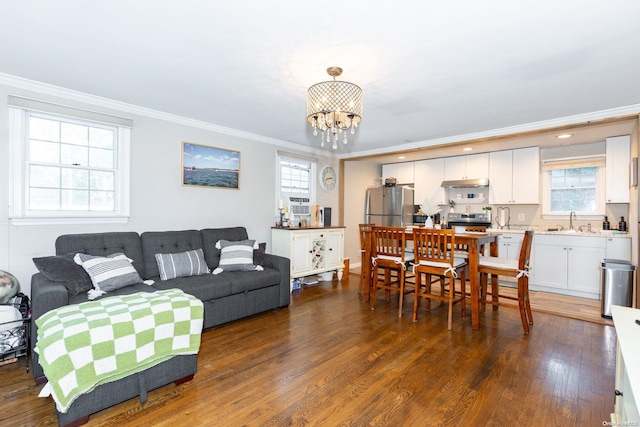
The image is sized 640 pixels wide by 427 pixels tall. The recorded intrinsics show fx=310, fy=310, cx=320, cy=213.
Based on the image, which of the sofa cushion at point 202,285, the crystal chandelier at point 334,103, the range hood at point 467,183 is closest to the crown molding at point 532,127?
the range hood at point 467,183

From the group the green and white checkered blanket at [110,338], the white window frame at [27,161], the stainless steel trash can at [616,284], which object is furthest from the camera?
the stainless steel trash can at [616,284]

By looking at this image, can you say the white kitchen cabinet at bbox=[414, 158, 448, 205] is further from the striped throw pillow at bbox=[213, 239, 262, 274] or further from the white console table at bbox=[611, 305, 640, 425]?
the white console table at bbox=[611, 305, 640, 425]

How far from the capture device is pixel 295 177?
206 inches

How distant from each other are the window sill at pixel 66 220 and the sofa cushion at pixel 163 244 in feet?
1.05

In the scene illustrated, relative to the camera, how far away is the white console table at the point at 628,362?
3.00ft

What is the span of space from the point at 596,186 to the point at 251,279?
523 centimetres

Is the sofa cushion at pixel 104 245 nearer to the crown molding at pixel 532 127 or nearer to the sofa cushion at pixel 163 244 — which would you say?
the sofa cushion at pixel 163 244

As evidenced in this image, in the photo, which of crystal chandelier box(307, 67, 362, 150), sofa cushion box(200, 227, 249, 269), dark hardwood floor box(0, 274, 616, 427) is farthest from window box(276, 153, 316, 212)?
crystal chandelier box(307, 67, 362, 150)

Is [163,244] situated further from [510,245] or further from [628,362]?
[510,245]

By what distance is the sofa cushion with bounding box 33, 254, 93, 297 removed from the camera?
243 centimetres

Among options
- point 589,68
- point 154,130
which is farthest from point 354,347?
point 154,130

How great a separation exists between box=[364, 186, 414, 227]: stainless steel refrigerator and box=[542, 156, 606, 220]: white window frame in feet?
7.14

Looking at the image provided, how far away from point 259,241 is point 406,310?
2297mm

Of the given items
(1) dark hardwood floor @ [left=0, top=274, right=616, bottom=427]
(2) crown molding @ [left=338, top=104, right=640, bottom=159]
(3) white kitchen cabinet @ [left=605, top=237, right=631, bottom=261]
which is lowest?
(1) dark hardwood floor @ [left=0, top=274, right=616, bottom=427]
